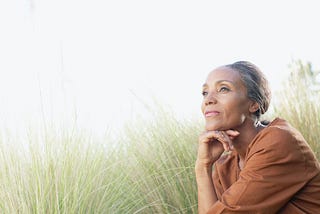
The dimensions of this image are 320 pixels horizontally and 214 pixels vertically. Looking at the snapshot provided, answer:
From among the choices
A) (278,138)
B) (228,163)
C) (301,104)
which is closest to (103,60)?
(301,104)

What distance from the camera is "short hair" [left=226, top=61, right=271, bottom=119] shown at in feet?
10.2

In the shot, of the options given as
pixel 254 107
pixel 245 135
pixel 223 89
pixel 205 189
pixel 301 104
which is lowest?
pixel 301 104

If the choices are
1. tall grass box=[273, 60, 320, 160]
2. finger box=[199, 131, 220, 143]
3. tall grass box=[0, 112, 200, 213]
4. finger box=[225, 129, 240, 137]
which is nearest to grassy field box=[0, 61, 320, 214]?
tall grass box=[0, 112, 200, 213]

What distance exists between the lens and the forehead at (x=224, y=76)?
10.1 feet

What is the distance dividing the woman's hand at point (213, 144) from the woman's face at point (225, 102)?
32 mm

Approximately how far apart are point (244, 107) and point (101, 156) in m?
1.00

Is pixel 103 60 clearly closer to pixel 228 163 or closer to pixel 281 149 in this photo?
pixel 228 163

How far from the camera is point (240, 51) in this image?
24.9ft

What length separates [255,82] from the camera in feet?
10.3

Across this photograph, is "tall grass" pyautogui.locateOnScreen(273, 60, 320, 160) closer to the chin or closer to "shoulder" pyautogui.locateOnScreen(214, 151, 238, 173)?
"shoulder" pyautogui.locateOnScreen(214, 151, 238, 173)

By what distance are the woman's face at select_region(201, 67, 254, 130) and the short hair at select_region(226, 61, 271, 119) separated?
24 millimetres

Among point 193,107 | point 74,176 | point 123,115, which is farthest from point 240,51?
point 74,176

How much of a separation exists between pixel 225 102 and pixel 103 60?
7.80 feet

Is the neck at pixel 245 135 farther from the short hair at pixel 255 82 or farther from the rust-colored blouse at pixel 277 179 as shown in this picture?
the rust-colored blouse at pixel 277 179
